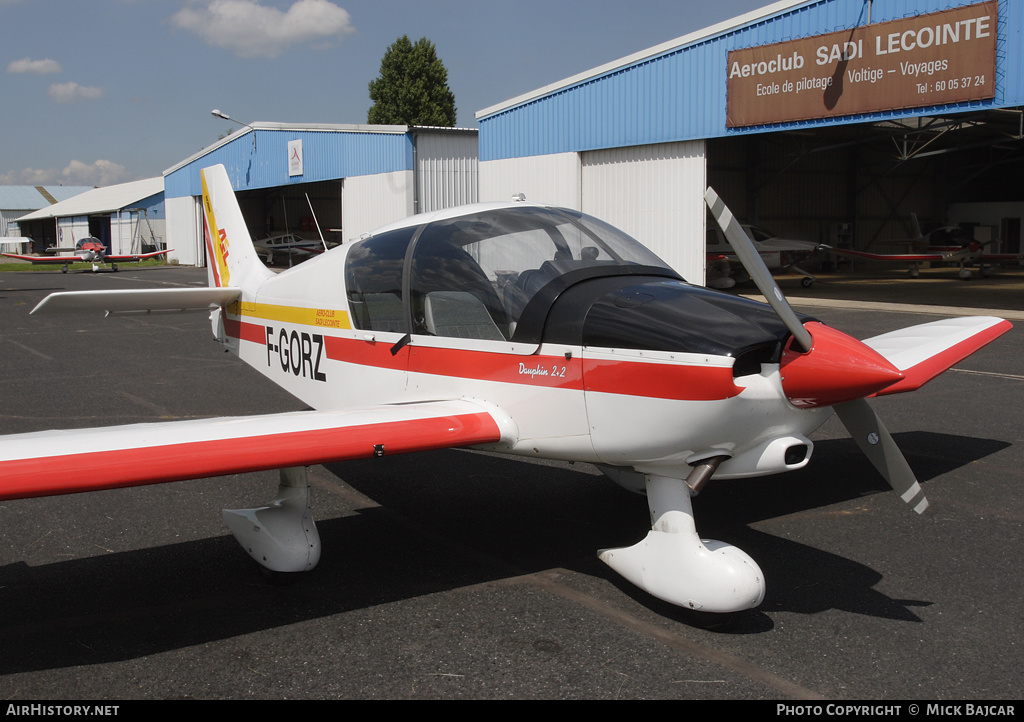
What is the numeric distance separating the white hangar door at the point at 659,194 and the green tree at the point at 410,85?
4101cm

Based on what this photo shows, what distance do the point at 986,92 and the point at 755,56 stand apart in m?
4.64

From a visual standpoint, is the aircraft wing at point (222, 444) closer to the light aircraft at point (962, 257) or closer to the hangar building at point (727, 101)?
the hangar building at point (727, 101)

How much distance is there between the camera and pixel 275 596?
4.04 metres

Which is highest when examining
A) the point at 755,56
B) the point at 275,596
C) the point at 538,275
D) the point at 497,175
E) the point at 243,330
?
the point at 755,56

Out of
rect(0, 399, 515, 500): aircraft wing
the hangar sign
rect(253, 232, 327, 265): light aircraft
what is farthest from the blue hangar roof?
rect(253, 232, 327, 265): light aircraft

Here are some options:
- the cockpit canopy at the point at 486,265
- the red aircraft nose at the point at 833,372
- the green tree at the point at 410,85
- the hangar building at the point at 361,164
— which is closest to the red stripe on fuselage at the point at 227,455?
the cockpit canopy at the point at 486,265

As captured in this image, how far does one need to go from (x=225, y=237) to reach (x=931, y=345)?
6060 mm

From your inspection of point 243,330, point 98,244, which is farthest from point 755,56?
point 98,244

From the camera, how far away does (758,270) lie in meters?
3.42

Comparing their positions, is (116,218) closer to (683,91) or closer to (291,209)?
(291,209)

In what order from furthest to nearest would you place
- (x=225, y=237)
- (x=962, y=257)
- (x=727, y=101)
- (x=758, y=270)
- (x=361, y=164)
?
(x=361, y=164) < (x=962, y=257) < (x=727, y=101) < (x=225, y=237) < (x=758, y=270)

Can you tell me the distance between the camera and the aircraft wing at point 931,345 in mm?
5375

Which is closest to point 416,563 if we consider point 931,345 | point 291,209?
point 931,345
